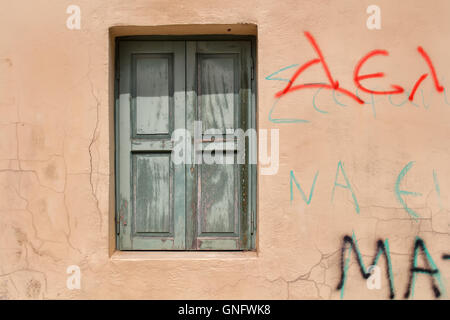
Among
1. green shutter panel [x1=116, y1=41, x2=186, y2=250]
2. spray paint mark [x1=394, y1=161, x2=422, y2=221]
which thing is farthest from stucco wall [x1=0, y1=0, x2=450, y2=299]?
green shutter panel [x1=116, y1=41, x2=186, y2=250]

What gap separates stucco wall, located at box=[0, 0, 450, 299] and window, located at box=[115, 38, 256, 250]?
18 cm

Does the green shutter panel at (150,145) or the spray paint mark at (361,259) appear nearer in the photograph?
the spray paint mark at (361,259)

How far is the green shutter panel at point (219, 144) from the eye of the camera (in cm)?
306

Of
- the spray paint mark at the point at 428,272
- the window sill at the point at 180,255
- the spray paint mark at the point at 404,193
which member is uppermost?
the spray paint mark at the point at 404,193

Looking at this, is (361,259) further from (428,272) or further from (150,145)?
(150,145)

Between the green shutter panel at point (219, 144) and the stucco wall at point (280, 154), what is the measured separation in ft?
0.64

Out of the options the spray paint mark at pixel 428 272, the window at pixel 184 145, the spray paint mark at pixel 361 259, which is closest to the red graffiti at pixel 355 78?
the window at pixel 184 145

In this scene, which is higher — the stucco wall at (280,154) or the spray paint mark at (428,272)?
the stucco wall at (280,154)

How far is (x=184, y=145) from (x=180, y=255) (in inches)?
33.5

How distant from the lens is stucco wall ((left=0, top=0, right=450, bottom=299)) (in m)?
2.83

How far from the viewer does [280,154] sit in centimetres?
286

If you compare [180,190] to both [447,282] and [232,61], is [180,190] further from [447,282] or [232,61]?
[447,282]

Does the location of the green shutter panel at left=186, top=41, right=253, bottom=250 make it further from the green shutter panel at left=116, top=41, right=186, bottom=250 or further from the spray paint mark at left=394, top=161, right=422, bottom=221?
the spray paint mark at left=394, top=161, right=422, bottom=221

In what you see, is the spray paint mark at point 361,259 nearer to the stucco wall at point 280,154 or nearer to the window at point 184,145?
the stucco wall at point 280,154
